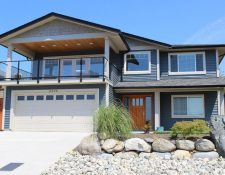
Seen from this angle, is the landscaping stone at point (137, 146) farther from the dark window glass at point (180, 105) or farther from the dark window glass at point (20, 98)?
the dark window glass at point (20, 98)

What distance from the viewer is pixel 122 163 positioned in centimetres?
1105

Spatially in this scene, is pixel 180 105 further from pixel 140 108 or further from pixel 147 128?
pixel 147 128

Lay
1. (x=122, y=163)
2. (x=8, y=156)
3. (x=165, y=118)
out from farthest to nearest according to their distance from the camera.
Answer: (x=165, y=118), (x=8, y=156), (x=122, y=163)

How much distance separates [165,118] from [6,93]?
393 inches

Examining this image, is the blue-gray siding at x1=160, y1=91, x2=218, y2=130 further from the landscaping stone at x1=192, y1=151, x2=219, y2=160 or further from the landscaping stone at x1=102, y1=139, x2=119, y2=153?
the landscaping stone at x1=102, y1=139, x2=119, y2=153

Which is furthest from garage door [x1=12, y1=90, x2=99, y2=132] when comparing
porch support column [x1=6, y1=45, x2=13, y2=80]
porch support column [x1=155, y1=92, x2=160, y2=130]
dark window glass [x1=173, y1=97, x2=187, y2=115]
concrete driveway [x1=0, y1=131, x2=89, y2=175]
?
dark window glass [x1=173, y1=97, x2=187, y2=115]

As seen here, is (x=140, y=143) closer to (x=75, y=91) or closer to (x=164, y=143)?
(x=164, y=143)

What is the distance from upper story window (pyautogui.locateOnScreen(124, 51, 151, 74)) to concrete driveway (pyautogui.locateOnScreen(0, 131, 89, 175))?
7.60 meters

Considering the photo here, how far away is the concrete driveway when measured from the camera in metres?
10.7

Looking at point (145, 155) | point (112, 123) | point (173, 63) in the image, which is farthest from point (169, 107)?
point (145, 155)

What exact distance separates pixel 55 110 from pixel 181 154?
29.4ft

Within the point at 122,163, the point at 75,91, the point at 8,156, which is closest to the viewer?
the point at 122,163

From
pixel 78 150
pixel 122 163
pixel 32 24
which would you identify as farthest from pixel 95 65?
pixel 122 163

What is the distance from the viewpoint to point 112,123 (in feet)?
41.8
